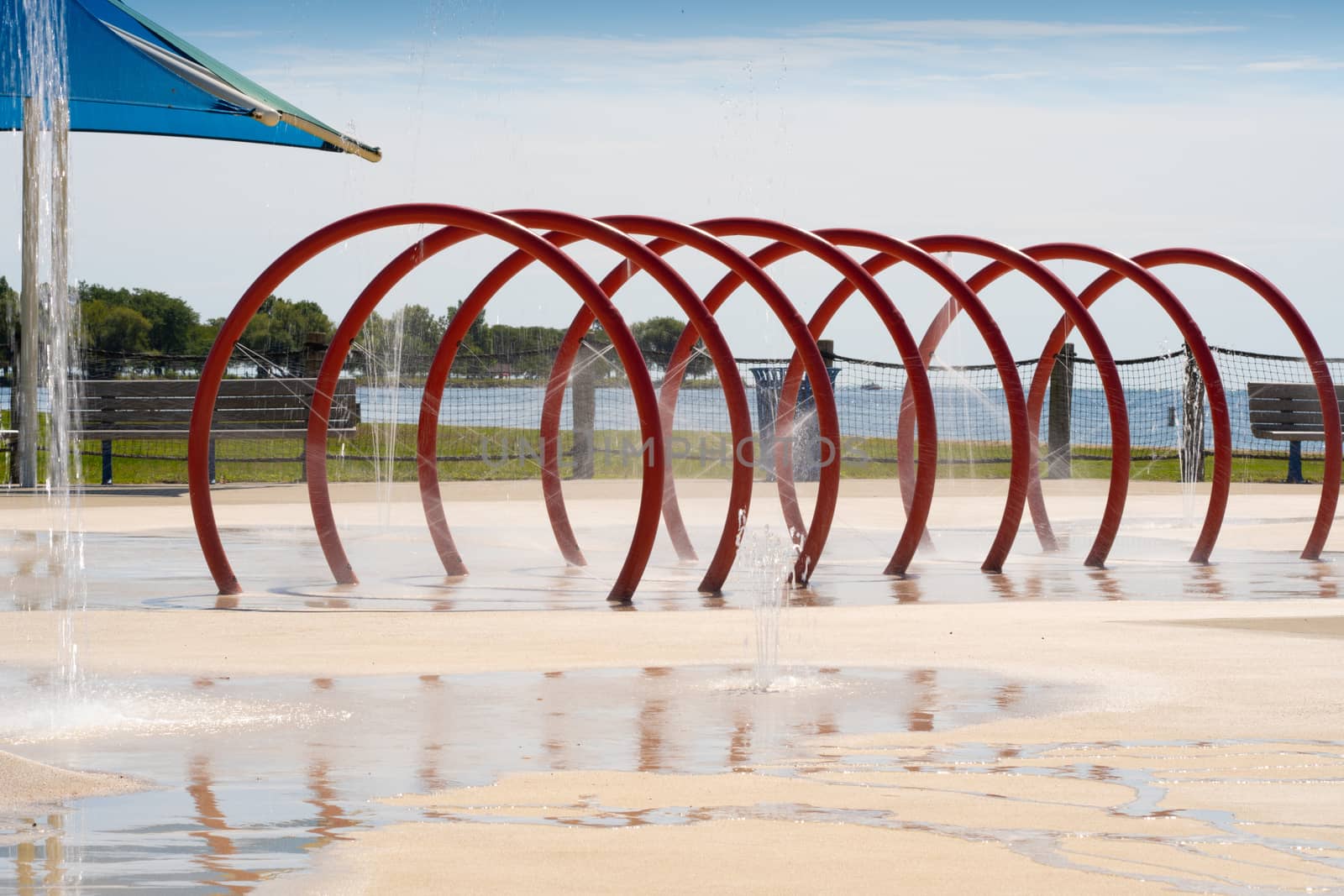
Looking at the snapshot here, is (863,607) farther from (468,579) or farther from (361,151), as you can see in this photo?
(361,151)

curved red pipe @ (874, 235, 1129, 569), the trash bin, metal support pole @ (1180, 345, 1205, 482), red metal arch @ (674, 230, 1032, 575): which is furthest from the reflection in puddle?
metal support pole @ (1180, 345, 1205, 482)

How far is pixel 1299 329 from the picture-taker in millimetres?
13250

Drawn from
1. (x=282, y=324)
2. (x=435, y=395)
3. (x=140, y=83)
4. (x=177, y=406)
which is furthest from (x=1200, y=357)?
(x=282, y=324)

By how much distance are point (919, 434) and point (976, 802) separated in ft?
21.8

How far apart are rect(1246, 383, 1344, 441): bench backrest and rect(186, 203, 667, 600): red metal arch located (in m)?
12.9

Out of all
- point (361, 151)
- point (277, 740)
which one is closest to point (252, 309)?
point (277, 740)

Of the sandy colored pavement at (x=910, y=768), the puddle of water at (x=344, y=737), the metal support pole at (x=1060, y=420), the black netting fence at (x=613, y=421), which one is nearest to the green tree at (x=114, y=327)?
the black netting fence at (x=613, y=421)

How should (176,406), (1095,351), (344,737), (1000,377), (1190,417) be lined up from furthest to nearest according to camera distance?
(1190,417) → (176,406) → (1095,351) → (1000,377) → (344,737)

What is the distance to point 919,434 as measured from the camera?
11.4 m

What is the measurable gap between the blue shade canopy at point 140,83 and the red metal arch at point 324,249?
6.70 m

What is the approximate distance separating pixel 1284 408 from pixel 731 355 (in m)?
12.9

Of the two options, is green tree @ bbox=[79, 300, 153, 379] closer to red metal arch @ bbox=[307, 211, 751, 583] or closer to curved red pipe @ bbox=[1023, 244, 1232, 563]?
red metal arch @ bbox=[307, 211, 751, 583]

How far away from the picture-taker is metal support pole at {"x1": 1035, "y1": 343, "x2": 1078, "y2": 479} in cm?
2350

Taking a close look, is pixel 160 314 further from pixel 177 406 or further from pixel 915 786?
pixel 915 786
